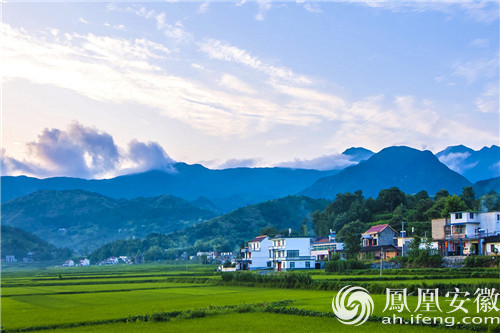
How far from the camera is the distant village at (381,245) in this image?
45103 mm

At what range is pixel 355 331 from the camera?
15.9m

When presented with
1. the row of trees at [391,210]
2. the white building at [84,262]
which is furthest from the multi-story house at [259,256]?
the white building at [84,262]

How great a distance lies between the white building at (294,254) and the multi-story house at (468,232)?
15.2 metres

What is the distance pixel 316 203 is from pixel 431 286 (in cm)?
14476

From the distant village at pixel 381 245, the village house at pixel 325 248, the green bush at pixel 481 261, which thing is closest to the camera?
the green bush at pixel 481 261

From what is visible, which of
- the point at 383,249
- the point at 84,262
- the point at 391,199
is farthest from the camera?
the point at 84,262

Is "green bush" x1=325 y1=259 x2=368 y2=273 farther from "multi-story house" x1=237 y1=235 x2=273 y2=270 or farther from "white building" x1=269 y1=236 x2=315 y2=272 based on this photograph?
"multi-story house" x1=237 y1=235 x2=273 y2=270

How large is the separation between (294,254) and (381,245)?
31.7ft

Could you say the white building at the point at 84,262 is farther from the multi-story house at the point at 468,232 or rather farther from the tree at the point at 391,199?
the multi-story house at the point at 468,232

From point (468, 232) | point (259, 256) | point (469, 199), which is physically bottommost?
point (259, 256)

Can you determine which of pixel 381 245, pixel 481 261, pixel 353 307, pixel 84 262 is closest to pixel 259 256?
pixel 381 245

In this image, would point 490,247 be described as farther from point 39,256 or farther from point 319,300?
point 39,256

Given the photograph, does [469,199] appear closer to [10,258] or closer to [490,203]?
[490,203]

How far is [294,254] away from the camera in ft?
192
